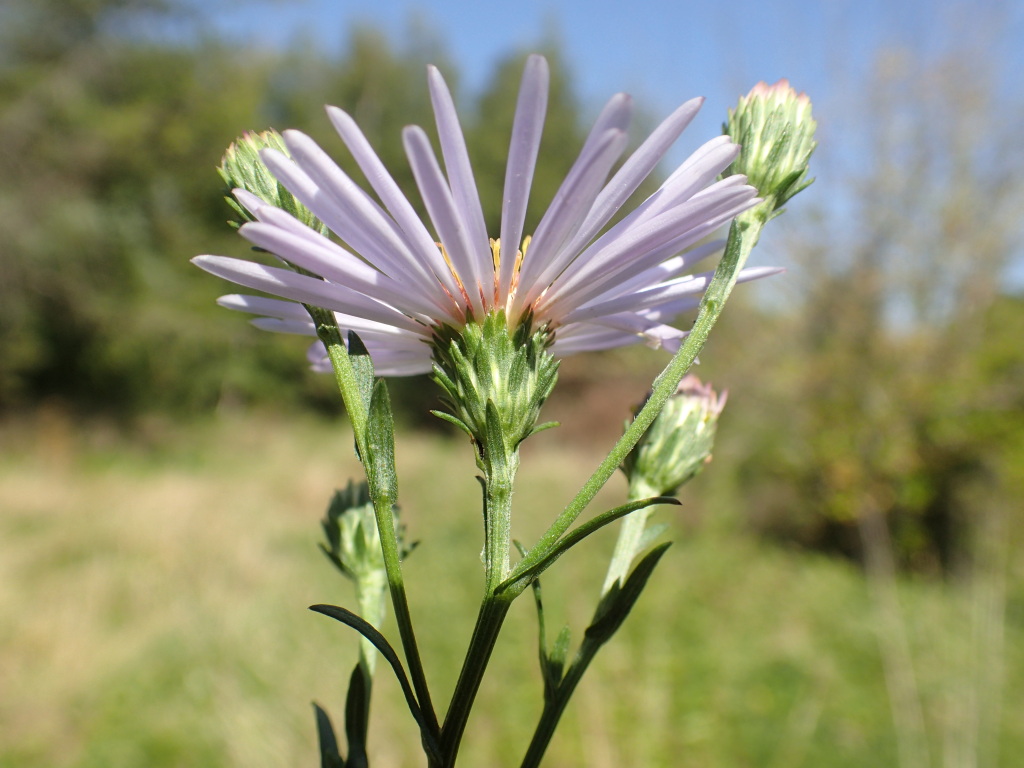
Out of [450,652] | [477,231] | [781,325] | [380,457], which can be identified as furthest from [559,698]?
[781,325]

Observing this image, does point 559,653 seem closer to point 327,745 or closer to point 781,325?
point 327,745

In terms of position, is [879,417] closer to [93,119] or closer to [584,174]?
[584,174]

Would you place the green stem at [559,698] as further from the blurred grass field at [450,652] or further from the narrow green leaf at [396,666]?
the blurred grass field at [450,652]

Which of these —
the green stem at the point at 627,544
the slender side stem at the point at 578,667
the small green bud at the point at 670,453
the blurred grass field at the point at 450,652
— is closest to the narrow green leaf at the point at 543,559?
the slender side stem at the point at 578,667

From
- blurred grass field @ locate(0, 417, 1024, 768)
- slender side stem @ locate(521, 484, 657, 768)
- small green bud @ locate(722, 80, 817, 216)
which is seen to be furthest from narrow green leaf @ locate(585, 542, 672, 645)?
blurred grass field @ locate(0, 417, 1024, 768)

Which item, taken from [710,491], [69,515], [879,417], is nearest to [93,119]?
[69,515]

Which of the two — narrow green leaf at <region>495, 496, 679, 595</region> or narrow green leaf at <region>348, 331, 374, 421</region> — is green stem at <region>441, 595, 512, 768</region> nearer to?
narrow green leaf at <region>495, 496, 679, 595</region>
